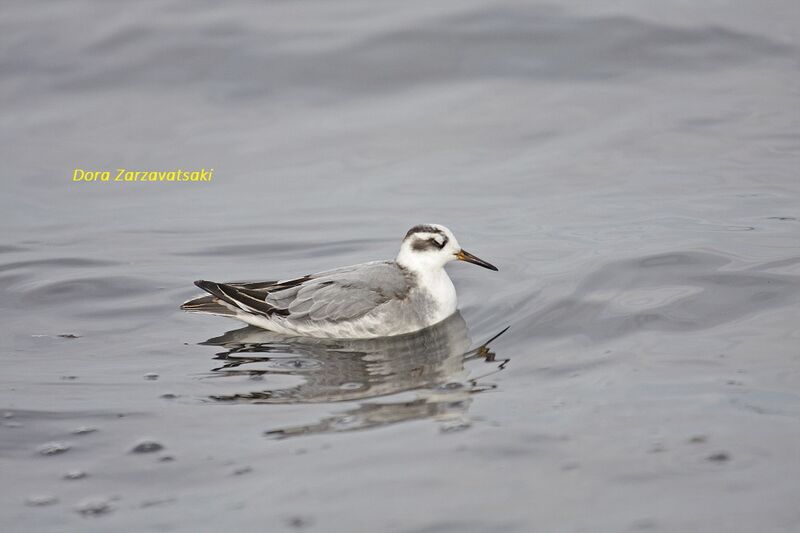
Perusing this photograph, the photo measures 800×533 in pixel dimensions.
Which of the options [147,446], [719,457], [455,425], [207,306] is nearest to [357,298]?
[207,306]

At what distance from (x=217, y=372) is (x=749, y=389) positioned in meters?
4.03

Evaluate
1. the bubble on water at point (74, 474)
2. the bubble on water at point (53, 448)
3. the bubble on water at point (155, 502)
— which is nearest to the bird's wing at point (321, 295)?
the bubble on water at point (53, 448)

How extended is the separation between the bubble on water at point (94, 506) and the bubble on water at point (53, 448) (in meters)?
0.80

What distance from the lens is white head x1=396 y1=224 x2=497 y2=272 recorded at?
10.2 metres

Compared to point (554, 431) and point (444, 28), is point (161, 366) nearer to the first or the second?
point (554, 431)

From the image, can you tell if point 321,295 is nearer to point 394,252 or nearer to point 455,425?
point 394,252

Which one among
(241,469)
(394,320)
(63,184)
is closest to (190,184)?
A: (63,184)

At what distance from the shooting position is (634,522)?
597 cm

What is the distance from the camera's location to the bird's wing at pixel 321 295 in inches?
389

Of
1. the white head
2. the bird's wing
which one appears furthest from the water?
the white head

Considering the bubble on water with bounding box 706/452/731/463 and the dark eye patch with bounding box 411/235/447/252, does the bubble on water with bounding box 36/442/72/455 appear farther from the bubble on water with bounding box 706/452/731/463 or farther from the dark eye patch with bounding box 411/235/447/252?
the bubble on water with bounding box 706/452/731/463

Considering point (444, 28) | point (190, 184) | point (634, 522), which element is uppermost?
point (444, 28)

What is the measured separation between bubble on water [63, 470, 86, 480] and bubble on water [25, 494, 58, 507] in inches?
9.4

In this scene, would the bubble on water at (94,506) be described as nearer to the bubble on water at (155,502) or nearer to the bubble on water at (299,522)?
the bubble on water at (155,502)
